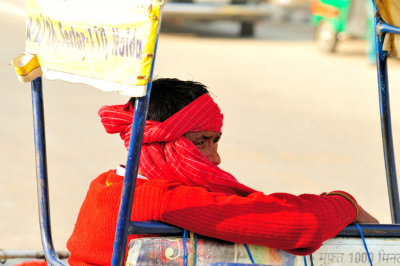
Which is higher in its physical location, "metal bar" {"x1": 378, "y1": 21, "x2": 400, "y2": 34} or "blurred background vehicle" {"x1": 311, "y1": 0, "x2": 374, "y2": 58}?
"metal bar" {"x1": 378, "y1": 21, "x2": 400, "y2": 34}

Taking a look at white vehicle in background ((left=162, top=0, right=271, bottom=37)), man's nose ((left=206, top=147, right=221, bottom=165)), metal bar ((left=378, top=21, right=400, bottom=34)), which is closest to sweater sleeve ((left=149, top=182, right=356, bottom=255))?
man's nose ((left=206, top=147, right=221, bottom=165))

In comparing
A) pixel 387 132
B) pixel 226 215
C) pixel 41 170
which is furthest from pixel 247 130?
pixel 226 215

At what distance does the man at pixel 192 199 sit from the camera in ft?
5.52

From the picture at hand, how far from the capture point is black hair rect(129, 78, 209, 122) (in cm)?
188

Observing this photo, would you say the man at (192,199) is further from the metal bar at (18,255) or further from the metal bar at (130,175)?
the metal bar at (18,255)

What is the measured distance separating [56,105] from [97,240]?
5495 mm

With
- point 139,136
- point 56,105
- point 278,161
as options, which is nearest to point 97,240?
point 139,136

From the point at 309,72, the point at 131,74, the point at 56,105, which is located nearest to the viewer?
the point at 131,74

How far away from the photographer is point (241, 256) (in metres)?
1.73

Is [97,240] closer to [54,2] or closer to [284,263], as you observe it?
[284,263]

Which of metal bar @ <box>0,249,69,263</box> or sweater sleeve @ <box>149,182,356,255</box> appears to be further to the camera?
metal bar @ <box>0,249,69,263</box>

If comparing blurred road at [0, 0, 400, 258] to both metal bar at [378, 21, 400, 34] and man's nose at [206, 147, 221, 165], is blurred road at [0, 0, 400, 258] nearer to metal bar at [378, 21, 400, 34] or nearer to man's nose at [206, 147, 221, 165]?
man's nose at [206, 147, 221, 165]

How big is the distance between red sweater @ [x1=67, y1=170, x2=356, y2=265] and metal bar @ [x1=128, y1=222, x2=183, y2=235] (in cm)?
1

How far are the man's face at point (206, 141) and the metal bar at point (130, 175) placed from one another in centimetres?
31
